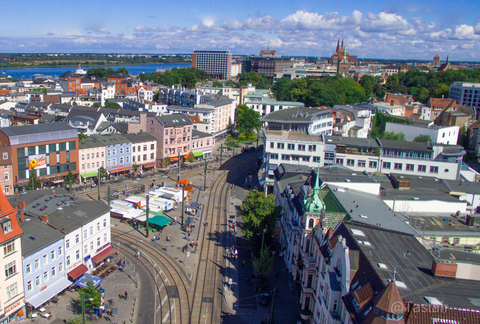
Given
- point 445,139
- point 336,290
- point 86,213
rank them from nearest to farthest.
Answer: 1. point 336,290
2. point 86,213
3. point 445,139

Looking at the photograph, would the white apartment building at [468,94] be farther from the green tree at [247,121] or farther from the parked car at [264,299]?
the parked car at [264,299]

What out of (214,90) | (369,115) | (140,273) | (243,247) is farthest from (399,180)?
(214,90)

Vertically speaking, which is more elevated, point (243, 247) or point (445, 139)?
point (445, 139)

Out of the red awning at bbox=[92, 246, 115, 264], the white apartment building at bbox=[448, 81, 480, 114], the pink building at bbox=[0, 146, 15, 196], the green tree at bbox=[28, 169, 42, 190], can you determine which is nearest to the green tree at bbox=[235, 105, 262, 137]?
the green tree at bbox=[28, 169, 42, 190]

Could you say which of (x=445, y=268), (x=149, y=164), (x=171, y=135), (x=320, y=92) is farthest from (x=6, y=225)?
(x=320, y=92)

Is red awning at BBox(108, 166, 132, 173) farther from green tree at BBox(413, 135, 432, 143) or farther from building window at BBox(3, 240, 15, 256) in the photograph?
green tree at BBox(413, 135, 432, 143)

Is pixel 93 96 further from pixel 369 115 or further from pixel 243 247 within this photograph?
pixel 243 247
